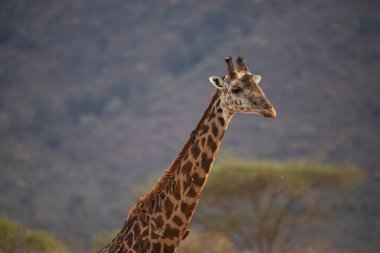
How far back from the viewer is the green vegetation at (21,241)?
18266 mm

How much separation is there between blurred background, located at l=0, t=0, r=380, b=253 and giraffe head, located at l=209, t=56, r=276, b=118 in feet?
70.2

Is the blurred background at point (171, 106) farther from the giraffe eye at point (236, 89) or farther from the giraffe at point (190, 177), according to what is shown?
the giraffe eye at point (236, 89)

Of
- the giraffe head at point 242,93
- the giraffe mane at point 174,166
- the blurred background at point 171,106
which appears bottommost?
the giraffe mane at point 174,166

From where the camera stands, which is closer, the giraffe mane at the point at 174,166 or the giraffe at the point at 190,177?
the giraffe at the point at 190,177

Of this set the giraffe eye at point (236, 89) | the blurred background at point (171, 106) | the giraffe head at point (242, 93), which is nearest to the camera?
the giraffe head at point (242, 93)

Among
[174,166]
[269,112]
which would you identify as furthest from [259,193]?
[269,112]

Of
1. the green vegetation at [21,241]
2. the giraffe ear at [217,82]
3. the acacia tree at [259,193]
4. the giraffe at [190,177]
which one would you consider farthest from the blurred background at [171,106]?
the giraffe ear at [217,82]

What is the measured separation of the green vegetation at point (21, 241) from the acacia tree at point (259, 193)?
7841 mm

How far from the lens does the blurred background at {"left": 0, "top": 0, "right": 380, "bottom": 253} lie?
40250 mm

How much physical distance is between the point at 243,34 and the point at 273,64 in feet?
19.0

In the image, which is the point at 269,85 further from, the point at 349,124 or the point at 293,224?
the point at 293,224

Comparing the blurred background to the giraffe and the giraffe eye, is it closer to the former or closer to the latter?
the giraffe

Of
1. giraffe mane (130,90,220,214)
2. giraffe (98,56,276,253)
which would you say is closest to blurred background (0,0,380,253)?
giraffe mane (130,90,220,214)

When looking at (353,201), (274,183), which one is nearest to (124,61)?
(353,201)
